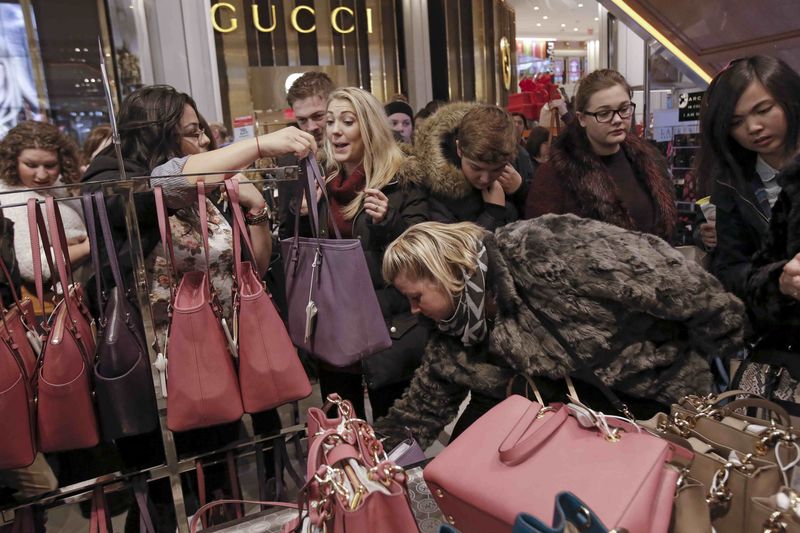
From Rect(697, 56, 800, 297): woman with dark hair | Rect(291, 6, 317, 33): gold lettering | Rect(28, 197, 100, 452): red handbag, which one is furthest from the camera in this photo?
Rect(291, 6, 317, 33): gold lettering

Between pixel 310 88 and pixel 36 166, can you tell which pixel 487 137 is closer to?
pixel 310 88

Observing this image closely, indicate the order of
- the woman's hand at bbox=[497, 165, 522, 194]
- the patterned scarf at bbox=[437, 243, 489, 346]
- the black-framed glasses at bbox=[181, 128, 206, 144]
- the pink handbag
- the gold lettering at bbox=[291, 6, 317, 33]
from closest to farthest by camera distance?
1. the pink handbag
2. the patterned scarf at bbox=[437, 243, 489, 346]
3. the black-framed glasses at bbox=[181, 128, 206, 144]
4. the woman's hand at bbox=[497, 165, 522, 194]
5. the gold lettering at bbox=[291, 6, 317, 33]

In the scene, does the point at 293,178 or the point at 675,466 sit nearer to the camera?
the point at 675,466

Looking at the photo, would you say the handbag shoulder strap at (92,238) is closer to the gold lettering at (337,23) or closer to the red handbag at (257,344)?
the red handbag at (257,344)

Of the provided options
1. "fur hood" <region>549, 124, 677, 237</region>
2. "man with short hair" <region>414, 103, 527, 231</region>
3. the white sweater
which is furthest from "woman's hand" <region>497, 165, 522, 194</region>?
the white sweater

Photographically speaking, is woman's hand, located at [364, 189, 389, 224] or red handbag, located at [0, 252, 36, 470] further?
woman's hand, located at [364, 189, 389, 224]

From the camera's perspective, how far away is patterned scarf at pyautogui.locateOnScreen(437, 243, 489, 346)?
1.39 meters

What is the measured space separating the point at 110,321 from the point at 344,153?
44.9 inches

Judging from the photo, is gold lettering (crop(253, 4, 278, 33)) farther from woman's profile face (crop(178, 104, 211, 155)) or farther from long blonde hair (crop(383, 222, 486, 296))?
long blonde hair (crop(383, 222, 486, 296))

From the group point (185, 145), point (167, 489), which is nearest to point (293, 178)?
point (185, 145)

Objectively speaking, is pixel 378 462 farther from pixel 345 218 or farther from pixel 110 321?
pixel 345 218

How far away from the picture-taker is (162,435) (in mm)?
1263

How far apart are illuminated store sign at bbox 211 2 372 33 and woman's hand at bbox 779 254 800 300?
7.09 m

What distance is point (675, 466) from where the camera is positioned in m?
0.99
